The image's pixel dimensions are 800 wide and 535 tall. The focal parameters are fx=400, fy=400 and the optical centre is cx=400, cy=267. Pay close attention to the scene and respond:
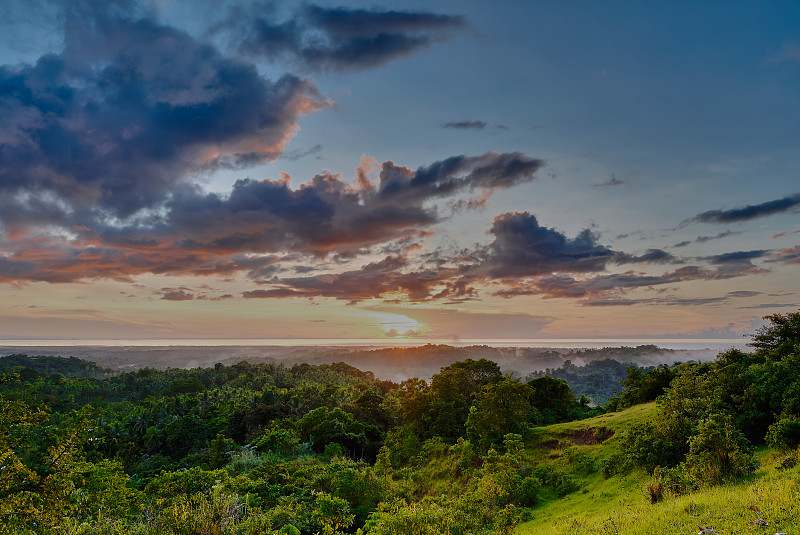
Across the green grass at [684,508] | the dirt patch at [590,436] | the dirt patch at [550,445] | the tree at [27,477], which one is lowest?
the dirt patch at [550,445]

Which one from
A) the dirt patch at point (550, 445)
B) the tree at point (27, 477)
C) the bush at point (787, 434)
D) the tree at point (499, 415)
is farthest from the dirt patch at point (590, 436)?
the tree at point (27, 477)

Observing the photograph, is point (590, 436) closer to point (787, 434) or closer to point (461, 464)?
point (461, 464)

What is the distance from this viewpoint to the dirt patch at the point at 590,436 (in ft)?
91.1

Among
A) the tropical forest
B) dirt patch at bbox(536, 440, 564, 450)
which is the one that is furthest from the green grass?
dirt patch at bbox(536, 440, 564, 450)

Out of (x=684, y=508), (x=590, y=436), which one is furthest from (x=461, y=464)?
(x=684, y=508)

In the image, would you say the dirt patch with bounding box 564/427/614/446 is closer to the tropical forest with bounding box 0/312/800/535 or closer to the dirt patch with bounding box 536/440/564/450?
the tropical forest with bounding box 0/312/800/535

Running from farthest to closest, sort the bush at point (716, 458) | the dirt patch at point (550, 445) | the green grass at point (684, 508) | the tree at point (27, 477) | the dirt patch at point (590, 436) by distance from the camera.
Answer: the dirt patch at point (550, 445) < the dirt patch at point (590, 436) < the bush at point (716, 458) < the tree at point (27, 477) < the green grass at point (684, 508)

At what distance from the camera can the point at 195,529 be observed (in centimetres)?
1026

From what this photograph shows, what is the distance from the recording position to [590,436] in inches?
1148

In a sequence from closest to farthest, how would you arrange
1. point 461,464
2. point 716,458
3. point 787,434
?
1. point 716,458
2. point 787,434
3. point 461,464

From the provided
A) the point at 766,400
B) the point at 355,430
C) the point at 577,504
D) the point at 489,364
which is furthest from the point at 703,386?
the point at 355,430

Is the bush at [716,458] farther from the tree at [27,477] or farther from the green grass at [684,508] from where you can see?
the tree at [27,477]

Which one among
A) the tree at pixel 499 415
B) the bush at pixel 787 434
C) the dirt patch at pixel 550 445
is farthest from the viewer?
the tree at pixel 499 415

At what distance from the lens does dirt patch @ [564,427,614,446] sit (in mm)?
27766
